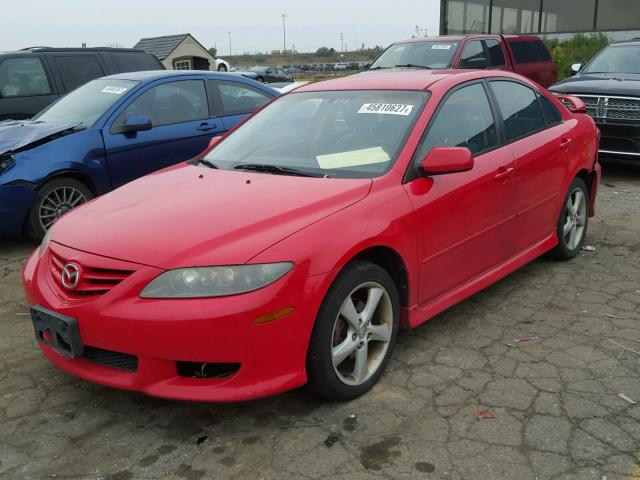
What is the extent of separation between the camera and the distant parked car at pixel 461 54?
9.98m

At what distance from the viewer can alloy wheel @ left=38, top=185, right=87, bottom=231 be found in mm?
5773

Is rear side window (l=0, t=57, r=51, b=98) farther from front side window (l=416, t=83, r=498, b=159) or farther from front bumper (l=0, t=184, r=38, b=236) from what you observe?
front side window (l=416, t=83, r=498, b=159)

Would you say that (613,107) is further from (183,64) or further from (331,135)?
(183,64)

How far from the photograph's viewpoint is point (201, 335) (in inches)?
103

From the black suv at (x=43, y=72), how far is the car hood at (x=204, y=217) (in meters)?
5.56

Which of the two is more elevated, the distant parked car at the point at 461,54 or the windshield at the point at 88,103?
the distant parked car at the point at 461,54

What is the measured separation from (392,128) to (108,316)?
6.19ft

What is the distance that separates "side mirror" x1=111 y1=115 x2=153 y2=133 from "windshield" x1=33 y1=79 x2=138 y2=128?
0.26 m

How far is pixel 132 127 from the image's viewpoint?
609 centimetres

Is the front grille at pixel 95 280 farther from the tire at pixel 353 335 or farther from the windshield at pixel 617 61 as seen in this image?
the windshield at pixel 617 61

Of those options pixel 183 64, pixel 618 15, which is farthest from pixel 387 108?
pixel 183 64

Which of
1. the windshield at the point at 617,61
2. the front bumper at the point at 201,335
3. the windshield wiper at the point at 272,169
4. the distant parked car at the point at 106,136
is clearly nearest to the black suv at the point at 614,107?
the windshield at the point at 617,61

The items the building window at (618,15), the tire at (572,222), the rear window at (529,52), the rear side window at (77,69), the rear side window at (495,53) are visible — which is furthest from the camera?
the building window at (618,15)

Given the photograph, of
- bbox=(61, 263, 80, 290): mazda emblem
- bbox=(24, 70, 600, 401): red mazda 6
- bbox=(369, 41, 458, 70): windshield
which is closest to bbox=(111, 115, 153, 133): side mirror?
bbox=(24, 70, 600, 401): red mazda 6
